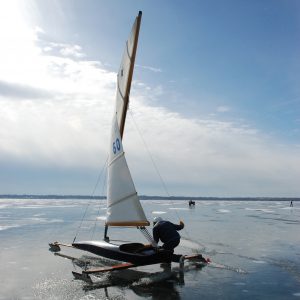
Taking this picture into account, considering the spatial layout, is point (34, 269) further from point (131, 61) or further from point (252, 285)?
point (131, 61)

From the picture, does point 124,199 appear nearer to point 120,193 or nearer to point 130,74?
point 120,193

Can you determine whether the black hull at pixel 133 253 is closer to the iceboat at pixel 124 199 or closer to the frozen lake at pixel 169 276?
the iceboat at pixel 124 199

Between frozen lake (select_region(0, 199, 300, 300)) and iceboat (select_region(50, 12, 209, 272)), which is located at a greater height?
iceboat (select_region(50, 12, 209, 272))

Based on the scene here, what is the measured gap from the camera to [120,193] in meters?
15.1

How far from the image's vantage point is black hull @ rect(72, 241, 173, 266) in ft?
45.6

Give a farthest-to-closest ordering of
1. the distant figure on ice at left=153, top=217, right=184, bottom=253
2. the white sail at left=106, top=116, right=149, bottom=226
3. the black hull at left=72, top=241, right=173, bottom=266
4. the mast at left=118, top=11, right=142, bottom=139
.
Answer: the mast at left=118, top=11, right=142, bottom=139 → the white sail at left=106, top=116, right=149, bottom=226 → the distant figure on ice at left=153, top=217, right=184, bottom=253 → the black hull at left=72, top=241, right=173, bottom=266

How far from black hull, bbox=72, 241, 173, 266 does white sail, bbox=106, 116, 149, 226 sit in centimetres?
103

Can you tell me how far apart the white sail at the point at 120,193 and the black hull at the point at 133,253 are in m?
1.03

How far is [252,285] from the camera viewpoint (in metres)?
12.5

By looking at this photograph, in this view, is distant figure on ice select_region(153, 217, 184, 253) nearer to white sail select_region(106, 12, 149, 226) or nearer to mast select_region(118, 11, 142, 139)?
white sail select_region(106, 12, 149, 226)

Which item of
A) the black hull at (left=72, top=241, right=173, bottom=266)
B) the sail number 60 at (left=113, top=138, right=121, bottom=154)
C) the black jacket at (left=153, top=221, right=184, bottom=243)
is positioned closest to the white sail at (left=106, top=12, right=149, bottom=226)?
the sail number 60 at (left=113, top=138, right=121, bottom=154)

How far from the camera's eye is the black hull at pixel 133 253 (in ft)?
45.6

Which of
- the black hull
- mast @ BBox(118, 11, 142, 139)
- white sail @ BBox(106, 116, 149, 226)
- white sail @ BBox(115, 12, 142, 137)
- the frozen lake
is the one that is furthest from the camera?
white sail @ BBox(115, 12, 142, 137)

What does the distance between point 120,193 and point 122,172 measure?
2.89 feet
